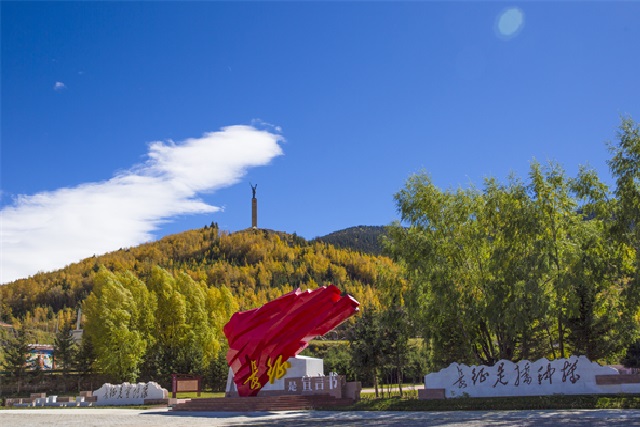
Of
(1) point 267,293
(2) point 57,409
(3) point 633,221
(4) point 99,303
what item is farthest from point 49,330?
(3) point 633,221

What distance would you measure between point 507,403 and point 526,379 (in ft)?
5.10

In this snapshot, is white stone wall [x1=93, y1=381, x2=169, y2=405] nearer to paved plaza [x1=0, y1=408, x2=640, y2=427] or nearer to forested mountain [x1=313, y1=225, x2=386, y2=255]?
paved plaza [x1=0, y1=408, x2=640, y2=427]

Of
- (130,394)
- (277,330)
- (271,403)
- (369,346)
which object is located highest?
(277,330)

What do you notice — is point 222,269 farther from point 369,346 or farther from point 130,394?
point 369,346

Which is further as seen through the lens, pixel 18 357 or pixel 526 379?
pixel 18 357

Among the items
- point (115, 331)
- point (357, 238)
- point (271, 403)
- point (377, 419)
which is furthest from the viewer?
point (357, 238)

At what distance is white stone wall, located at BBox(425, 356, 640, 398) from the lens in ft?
52.4

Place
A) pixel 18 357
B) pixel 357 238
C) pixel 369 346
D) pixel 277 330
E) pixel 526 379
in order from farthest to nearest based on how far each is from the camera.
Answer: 1. pixel 357 238
2. pixel 18 357
3. pixel 369 346
4. pixel 277 330
5. pixel 526 379

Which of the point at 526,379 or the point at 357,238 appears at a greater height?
the point at 357,238

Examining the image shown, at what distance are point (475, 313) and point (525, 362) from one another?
8.85 ft

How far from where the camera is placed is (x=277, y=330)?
20.7m

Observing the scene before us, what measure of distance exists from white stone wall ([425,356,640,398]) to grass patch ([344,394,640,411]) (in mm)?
606

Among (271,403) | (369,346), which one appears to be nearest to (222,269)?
(369,346)

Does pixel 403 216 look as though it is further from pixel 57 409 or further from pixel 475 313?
pixel 57 409
